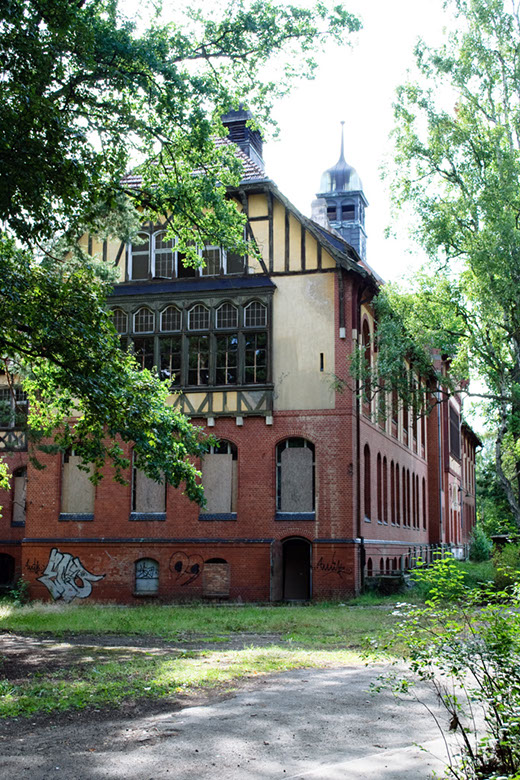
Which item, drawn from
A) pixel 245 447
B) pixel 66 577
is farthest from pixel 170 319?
pixel 66 577

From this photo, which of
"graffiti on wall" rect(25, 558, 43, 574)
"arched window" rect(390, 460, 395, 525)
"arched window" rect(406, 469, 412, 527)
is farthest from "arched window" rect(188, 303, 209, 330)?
"arched window" rect(406, 469, 412, 527)

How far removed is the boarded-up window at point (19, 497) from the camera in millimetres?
32312

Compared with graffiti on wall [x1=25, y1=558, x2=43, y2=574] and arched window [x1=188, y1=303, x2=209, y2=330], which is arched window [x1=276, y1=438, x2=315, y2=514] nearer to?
arched window [x1=188, y1=303, x2=209, y2=330]

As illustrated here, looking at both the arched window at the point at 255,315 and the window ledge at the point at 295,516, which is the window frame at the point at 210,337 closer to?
the arched window at the point at 255,315

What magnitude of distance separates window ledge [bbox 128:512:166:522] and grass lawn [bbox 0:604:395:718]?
3.12m

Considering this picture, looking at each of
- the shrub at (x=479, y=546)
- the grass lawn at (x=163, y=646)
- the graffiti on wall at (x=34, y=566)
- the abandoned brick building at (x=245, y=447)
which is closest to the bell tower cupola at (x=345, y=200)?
the shrub at (x=479, y=546)

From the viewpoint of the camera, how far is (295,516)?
2545 centimetres

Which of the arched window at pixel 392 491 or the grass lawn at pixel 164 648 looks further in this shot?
the arched window at pixel 392 491

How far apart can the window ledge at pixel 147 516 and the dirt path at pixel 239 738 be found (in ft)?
54.5

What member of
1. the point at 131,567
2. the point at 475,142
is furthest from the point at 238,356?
the point at 475,142

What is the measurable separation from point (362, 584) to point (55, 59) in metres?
17.6

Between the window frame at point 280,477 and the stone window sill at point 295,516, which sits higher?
the window frame at point 280,477

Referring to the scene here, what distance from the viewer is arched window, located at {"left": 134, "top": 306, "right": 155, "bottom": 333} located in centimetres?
2770

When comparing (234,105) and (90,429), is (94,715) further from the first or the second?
(234,105)
